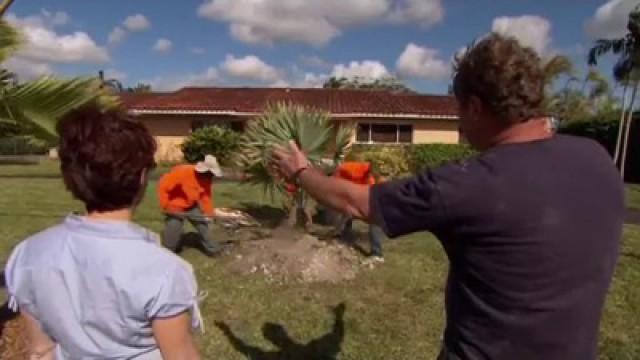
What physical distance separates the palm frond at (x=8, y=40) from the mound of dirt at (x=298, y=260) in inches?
147

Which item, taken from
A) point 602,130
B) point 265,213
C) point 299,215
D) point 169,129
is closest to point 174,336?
point 299,215

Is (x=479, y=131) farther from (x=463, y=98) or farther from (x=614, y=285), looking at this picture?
(x=614, y=285)

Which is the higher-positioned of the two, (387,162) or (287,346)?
(387,162)

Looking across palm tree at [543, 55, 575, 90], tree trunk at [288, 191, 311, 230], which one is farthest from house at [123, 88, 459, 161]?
palm tree at [543, 55, 575, 90]

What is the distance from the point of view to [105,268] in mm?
1933

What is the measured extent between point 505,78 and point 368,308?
5.30 metres

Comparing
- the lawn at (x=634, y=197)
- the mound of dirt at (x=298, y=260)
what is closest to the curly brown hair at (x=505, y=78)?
the mound of dirt at (x=298, y=260)

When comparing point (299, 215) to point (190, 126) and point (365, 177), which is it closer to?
point (365, 177)

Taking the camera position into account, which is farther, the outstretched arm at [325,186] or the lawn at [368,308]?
the lawn at [368,308]

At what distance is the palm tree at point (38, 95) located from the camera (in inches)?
219

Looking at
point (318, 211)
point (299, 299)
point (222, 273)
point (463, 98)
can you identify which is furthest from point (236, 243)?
point (463, 98)

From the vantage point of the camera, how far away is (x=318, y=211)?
13383 millimetres

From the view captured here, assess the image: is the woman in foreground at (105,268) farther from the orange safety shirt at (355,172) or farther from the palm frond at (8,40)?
the orange safety shirt at (355,172)

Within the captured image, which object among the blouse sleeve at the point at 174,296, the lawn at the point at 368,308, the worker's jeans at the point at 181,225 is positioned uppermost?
the blouse sleeve at the point at 174,296
